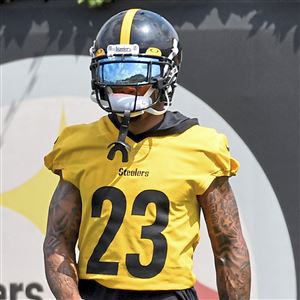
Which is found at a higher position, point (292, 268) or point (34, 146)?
point (34, 146)

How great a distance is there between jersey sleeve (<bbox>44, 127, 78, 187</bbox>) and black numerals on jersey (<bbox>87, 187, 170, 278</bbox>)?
0.12 m

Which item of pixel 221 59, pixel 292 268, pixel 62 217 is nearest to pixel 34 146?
pixel 221 59

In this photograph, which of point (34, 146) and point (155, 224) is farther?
point (34, 146)

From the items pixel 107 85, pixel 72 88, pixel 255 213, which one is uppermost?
pixel 72 88

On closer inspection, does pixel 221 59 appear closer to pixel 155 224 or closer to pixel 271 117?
pixel 271 117

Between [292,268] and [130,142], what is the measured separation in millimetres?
2192

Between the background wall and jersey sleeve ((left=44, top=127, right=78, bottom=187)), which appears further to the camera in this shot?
the background wall

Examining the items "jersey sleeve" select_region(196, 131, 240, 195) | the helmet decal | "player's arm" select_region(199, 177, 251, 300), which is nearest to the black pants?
"player's arm" select_region(199, 177, 251, 300)

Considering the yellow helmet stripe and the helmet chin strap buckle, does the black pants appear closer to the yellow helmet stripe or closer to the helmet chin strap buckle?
the helmet chin strap buckle

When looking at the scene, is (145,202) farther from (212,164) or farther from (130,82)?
(130,82)

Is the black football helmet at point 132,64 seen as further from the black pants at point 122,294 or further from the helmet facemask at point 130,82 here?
the black pants at point 122,294

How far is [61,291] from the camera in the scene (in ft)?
8.55

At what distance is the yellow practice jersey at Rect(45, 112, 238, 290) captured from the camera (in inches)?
99.3

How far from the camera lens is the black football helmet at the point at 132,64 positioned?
2.51 metres
